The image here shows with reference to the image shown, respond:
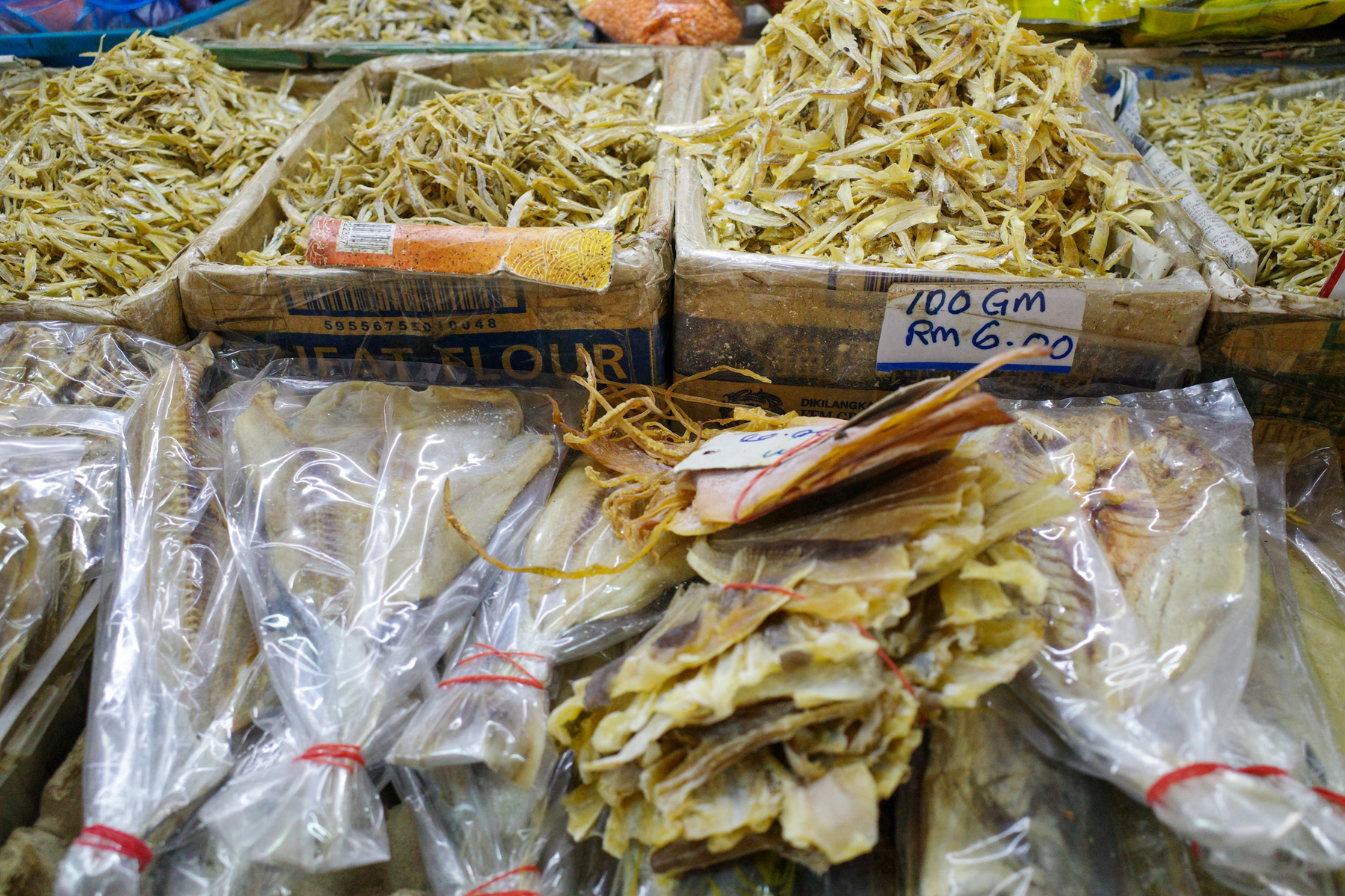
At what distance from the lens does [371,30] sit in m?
3.35

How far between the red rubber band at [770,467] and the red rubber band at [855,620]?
99mm

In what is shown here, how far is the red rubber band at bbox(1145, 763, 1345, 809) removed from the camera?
1.01 metres

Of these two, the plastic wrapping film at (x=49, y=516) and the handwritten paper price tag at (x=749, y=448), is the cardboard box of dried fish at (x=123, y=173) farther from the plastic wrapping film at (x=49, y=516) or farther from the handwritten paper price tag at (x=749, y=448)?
the handwritten paper price tag at (x=749, y=448)

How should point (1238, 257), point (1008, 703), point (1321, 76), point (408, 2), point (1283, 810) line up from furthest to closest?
1. point (408, 2)
2. point (1321, 76)
3. point (1238, 257)
4. point (1008, 703)
5. point (1283, 810)

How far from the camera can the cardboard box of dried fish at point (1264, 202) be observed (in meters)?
1.64

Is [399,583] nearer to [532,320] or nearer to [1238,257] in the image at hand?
[532,320]

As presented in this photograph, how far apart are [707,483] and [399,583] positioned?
57 cm

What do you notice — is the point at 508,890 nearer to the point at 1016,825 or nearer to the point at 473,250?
the point at 1016,825

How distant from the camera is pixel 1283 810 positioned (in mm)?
957

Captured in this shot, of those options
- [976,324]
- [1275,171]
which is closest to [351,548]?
[976,324]

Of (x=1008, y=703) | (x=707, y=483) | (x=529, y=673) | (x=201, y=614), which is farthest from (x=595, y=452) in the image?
(x=1008, y=703)

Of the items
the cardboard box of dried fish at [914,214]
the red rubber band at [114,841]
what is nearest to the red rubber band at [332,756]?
the red rubber band at [114,841]

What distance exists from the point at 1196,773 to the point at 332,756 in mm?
1188

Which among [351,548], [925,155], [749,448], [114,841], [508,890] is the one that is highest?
[925,155]
